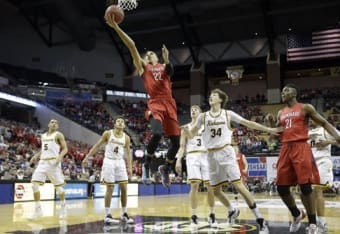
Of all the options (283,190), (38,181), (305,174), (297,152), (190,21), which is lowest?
(283,190)

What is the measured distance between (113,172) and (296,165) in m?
3.82

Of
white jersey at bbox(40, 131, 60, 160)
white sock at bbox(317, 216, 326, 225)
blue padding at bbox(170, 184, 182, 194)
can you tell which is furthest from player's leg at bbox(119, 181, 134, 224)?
blue padding at bbox(170, 184, 182, 194)

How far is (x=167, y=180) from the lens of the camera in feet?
22.1

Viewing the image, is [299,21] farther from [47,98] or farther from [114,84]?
[47,98]

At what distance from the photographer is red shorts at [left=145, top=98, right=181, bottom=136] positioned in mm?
5996

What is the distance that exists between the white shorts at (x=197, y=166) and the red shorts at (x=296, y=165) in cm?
207

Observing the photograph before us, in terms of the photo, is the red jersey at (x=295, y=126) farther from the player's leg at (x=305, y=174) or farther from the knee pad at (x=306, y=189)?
the knee pad at (x=306, y=189)

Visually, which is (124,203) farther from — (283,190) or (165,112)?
(283,190)

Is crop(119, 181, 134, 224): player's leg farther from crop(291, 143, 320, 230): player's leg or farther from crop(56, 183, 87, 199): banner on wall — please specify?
crop(56, 183, 87, 199): banner on wall

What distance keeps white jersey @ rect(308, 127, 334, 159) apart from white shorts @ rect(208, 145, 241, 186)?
1.59 metres

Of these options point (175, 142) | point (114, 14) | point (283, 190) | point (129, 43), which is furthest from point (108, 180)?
point (114, 14)

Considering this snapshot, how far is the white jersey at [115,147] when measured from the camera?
8.46 m

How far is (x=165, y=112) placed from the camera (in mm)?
6047

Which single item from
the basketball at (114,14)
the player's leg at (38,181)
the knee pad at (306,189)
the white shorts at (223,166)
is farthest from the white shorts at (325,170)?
the player's leg at (38,181)
